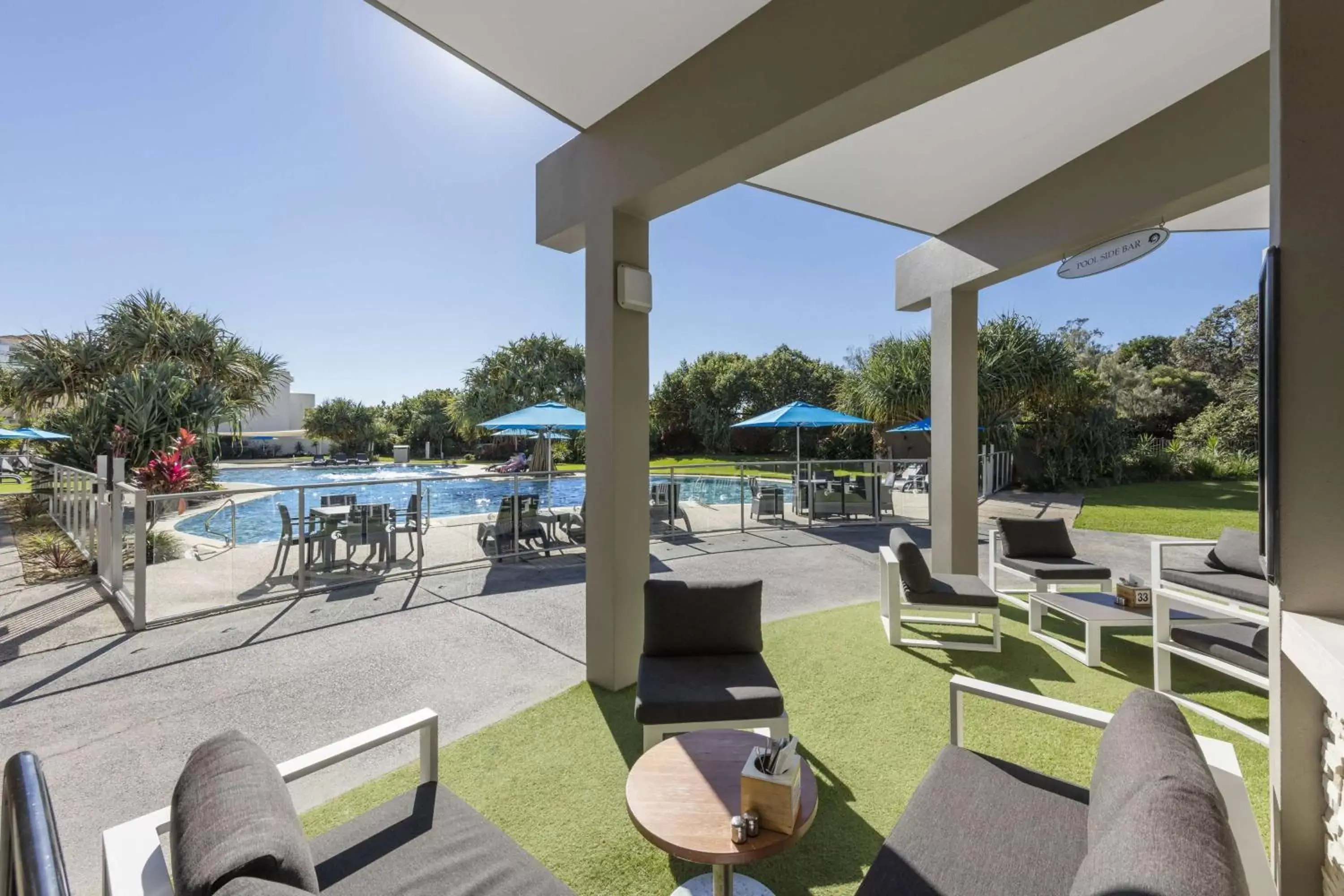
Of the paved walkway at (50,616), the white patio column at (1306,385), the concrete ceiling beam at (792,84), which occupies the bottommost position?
the paved walkway at (50,616)

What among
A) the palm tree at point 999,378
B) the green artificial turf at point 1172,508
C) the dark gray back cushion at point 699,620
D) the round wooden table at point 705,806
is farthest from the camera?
the palm tree at point 999,378

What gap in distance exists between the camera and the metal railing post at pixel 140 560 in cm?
438

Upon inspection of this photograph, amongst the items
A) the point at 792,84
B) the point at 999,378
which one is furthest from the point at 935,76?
the point at 999,378

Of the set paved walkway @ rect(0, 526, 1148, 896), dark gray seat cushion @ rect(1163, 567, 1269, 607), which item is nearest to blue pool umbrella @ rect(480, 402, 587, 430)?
paved walkway @ rect(0, 526, 1148, 896)

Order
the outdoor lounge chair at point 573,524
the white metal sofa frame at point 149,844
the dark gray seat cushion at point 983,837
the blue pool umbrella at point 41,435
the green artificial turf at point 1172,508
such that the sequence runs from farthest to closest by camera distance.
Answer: the blue pool umbrella at point 41,435 < the green artificial turf at point 1172,508 < the outdoor lounge chair at point 573,524 < the dark gray seat cushion at point 983,837 < the white metal sofa frame at point 149,844

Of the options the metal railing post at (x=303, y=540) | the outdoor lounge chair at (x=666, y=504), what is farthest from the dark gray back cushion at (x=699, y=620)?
the outdoor lounge chair at (x=666, y=504)

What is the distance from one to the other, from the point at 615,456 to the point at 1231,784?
2.93 m

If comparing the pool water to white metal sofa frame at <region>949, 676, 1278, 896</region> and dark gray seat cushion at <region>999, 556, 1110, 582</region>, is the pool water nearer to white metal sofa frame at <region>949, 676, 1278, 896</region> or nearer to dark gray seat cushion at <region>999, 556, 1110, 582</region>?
dark gray seat cushion at <region>999, 556, 1110, 582</region>

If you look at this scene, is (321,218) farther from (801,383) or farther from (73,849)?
(801,383)

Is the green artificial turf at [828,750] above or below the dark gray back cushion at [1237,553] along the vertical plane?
below

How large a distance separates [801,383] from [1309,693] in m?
30.8

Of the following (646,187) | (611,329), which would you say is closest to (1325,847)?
(611,329)

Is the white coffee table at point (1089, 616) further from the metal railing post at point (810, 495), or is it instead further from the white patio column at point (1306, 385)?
the metal railing post at point (810, 495)

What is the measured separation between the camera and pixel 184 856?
3.34ft
